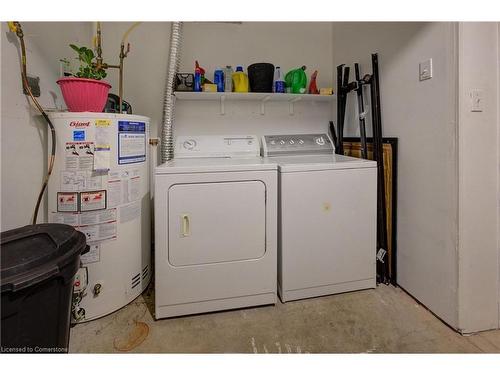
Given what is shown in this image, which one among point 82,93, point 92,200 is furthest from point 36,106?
point 92,200

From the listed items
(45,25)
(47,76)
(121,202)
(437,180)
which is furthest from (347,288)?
(45,25)

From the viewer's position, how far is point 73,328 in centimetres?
157

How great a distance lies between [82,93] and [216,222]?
1.04 m

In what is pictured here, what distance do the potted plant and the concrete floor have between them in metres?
1.25

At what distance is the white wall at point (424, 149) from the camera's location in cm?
149

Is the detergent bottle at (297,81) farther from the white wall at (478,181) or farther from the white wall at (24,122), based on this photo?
the white wall at (24,122)

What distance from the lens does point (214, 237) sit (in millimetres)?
1673

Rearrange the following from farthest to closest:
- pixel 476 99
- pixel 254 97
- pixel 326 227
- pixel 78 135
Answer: pixel 254 97, pixel 326 227, pixel 78 135, pixel 476 99

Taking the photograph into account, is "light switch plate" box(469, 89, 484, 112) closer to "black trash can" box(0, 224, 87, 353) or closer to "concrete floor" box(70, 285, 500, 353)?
"concrete floor" box(70, 285, 500, 353)

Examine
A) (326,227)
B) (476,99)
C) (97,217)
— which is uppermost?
(476,99)

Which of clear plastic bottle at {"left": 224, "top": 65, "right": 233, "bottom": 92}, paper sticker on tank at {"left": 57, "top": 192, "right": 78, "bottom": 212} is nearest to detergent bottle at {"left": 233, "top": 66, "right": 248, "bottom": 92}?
clear plastic bottle at {"left": 224, "top": 65, "right": 233, "bottom": 92}

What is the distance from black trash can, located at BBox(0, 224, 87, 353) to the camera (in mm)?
880

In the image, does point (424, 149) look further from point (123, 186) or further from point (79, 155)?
point (79, 155)

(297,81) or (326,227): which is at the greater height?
(297,81)
